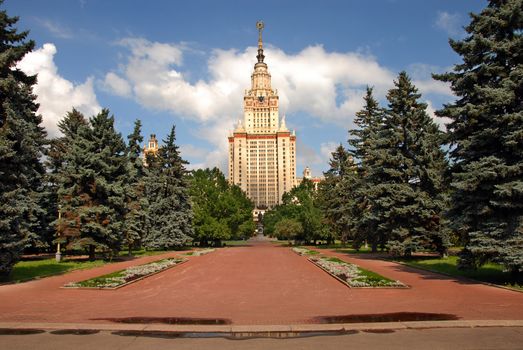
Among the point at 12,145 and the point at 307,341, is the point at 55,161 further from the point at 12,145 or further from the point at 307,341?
the point at 307,341

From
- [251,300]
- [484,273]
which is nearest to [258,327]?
[251,300]

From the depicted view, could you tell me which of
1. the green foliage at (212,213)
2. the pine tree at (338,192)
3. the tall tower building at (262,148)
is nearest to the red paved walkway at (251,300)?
the pine tree at (338,192)

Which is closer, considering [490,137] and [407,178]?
[490,137]

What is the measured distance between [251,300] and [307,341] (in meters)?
6.08

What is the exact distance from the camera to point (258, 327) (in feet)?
34.6

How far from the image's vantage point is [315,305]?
14008 millimetres

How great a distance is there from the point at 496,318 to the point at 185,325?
26.3 feet

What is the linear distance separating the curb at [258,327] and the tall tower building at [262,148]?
169 meters

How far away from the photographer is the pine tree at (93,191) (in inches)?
1282

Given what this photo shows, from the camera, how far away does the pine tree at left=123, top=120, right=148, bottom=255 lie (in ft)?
126

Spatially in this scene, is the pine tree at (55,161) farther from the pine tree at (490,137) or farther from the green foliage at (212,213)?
the pine tree at (490,137)

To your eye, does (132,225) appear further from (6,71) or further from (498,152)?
(498,152)

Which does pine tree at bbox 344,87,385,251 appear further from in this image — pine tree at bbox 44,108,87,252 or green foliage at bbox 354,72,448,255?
pine tree at bbox 44,108,87,252

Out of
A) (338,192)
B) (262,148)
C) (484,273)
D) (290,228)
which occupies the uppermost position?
Answer: (262,148)
